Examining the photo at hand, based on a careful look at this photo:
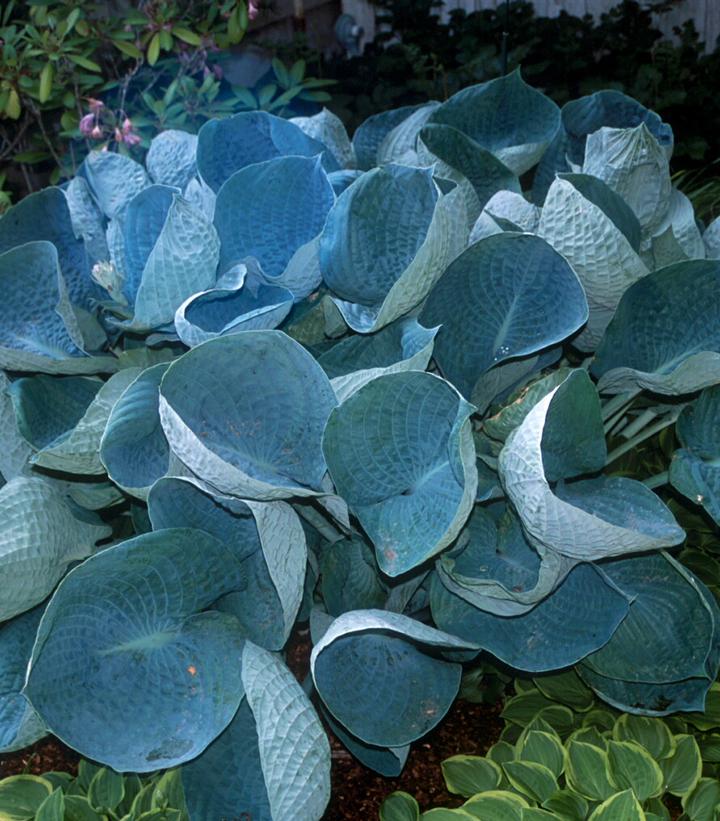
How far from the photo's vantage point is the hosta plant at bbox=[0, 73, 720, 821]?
2.64 ft

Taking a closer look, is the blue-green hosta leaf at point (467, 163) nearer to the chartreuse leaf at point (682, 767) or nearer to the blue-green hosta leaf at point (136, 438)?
the blue-green hosta leaf at point (136, 438)

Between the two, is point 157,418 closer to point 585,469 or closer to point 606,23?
point 585,469

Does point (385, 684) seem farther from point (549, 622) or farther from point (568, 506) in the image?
point (568, 506)

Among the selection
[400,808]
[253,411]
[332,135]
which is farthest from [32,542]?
[332,135]

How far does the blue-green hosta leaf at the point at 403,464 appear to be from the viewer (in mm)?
780

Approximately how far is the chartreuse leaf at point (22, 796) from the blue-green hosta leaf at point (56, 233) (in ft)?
1.61

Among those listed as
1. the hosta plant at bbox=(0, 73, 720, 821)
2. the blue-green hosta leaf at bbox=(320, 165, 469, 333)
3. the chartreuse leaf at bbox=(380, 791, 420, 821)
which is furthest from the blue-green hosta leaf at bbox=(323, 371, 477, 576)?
the chartreuse leaf at bbox=(380, 791, 420, 821)

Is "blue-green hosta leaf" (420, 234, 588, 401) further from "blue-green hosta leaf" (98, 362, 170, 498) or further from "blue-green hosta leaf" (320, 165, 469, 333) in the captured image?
"blue-green hosta leaf" (98, 362, 170, 498)

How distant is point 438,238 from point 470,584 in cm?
30

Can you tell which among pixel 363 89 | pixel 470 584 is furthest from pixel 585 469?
pixel 363 89

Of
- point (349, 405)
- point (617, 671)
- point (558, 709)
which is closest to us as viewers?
point (349, 405)

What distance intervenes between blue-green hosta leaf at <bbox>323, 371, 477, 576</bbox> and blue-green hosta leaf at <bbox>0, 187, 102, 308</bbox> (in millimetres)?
411

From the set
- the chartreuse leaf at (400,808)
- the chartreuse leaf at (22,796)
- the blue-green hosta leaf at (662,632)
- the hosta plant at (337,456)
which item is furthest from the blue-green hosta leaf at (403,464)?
the chartreuse leaf at (22,796)

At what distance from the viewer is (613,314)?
1.01 m
